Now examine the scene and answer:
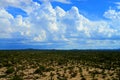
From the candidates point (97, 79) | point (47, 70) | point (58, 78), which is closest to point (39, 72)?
point (47, 70)

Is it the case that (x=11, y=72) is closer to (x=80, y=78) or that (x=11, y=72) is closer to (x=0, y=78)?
(x=0, y=78)

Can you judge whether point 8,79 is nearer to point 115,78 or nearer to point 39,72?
point 39,72

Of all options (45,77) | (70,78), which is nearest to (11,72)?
(45,77)

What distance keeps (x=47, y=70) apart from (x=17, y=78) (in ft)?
25.0

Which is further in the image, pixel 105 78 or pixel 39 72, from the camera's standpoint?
pixel 39 72

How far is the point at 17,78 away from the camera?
90.3 feet

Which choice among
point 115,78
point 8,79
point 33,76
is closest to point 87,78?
point 115,78

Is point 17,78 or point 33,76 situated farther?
point 33,76

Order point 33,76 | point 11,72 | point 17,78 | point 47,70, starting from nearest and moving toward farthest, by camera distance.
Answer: point 17,78 → point 33,76 → point 11,72 → point 47,70

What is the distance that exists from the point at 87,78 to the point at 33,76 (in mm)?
5405

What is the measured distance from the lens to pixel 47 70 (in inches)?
1368

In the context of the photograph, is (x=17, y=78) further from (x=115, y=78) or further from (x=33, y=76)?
(x=115, y=78)

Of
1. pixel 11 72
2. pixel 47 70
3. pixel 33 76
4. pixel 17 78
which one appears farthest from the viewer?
pixel 47 70

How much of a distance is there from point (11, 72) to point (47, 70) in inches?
174
